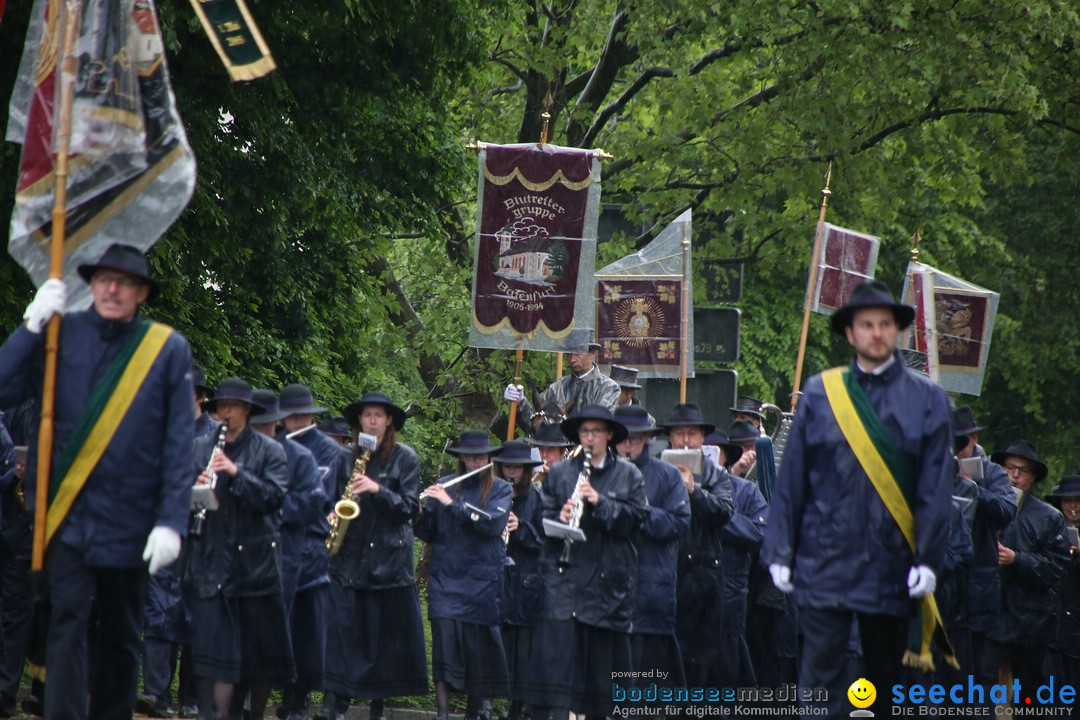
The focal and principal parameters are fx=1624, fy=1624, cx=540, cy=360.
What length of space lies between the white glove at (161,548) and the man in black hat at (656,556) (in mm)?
4744

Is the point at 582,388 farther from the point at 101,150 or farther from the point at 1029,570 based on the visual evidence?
the point at 101,150

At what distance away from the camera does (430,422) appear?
22844 millimetres

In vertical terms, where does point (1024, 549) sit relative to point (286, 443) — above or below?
below

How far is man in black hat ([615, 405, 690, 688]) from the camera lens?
1139cm

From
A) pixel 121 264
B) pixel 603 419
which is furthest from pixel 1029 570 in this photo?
pixel 121 264

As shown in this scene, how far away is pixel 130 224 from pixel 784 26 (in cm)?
1390

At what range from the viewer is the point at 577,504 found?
422 inches

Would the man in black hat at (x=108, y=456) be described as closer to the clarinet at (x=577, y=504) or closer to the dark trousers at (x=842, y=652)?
the dark trousers at (x=842, y=652)

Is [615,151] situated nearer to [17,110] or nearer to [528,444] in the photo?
[528,444]

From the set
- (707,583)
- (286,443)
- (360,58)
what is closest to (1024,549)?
(707,583)

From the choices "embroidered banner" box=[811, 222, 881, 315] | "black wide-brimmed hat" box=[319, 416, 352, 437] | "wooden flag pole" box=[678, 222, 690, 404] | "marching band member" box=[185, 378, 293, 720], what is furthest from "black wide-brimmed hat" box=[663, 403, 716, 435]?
"embroidered banner" box=[811, 222, 881, 315]

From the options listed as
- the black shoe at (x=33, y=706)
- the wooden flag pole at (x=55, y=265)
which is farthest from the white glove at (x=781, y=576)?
the black shoe at (x=33, y=706)

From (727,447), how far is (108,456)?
759 centimetres

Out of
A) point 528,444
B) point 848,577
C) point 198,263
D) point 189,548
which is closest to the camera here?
point 848,577
